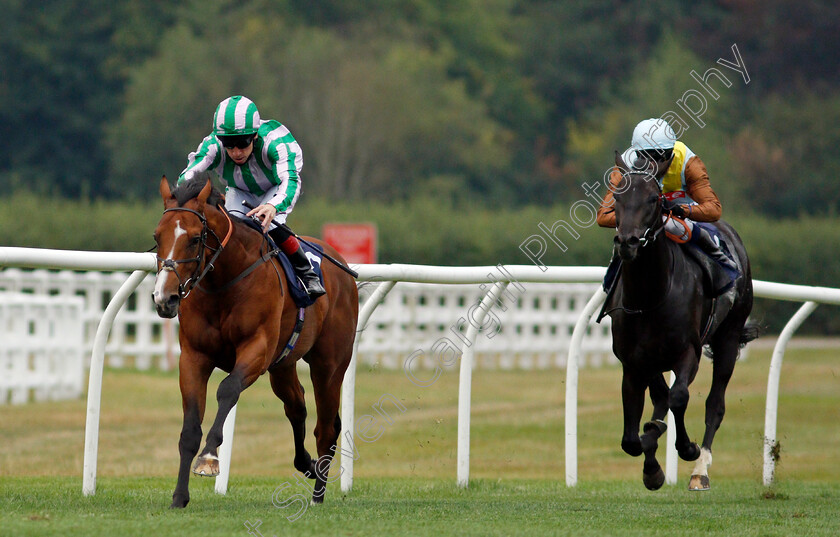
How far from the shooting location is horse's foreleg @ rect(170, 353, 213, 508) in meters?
5.27

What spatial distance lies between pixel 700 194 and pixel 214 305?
106 inches

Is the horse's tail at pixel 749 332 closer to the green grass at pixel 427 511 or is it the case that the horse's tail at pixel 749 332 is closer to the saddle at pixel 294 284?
the green grass at pixel 427 511

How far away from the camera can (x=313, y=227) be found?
28172mm

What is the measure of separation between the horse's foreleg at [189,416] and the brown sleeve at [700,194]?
2721mm

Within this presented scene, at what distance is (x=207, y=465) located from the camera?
5008mm

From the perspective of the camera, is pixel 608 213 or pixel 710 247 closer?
pixel 608 213

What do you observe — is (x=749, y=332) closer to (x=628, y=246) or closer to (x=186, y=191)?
(x=628, y=246)

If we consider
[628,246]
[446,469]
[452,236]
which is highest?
[628,246]

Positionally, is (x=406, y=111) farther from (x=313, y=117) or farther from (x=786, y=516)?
(x=786, y=516)

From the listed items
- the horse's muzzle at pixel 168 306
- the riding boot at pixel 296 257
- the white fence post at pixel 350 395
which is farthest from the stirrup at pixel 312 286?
the horse's muzzle at pixel 168 306

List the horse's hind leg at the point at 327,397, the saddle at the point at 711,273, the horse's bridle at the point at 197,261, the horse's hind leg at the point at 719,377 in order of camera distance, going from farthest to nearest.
A: the horse's hind leg at the point at 719,377, the saddle at the point at 711,273, the horse's hind leg at the point at 327,397, the horse's bridle at the point at 197,261

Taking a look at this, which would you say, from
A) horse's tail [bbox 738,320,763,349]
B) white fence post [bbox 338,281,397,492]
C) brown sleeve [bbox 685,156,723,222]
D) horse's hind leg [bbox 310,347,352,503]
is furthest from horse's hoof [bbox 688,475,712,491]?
horse's hind leg [bbox 310,347,352,503]

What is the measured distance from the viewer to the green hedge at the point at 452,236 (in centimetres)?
2488

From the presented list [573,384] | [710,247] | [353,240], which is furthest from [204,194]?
[353,240]
